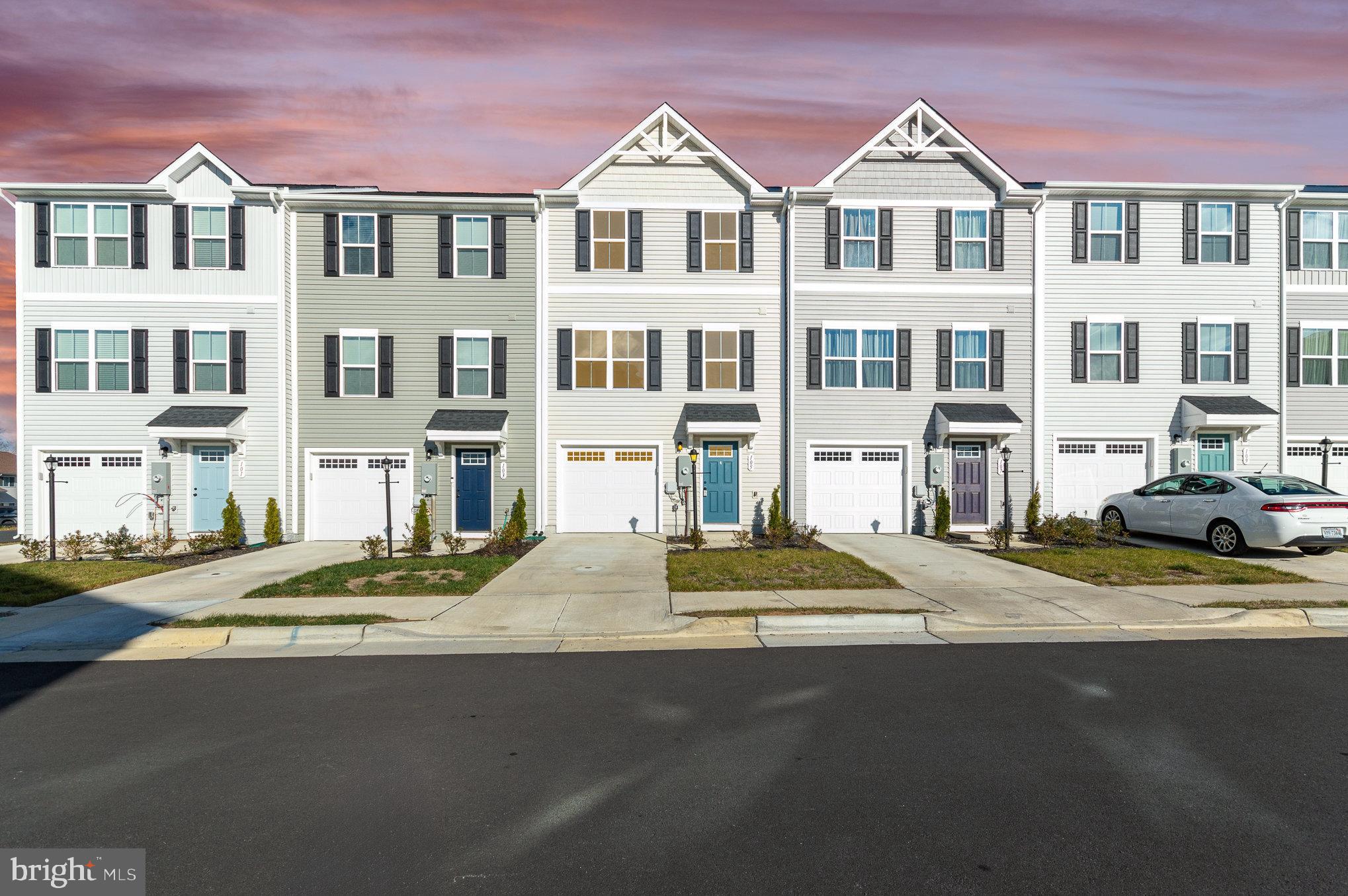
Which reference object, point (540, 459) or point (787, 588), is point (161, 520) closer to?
point (540, 459)

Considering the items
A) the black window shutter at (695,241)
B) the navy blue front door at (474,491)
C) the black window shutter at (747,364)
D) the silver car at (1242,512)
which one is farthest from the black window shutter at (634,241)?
the silver car at (1242,512)

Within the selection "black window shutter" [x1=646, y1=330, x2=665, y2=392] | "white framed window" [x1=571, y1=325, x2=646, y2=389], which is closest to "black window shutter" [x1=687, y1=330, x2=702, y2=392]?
"black window shutter" [x1=646, y1=330, x2=665, y2=392]

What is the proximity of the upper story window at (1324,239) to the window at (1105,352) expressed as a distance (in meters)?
5.58

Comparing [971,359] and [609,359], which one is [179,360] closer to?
[609,359]

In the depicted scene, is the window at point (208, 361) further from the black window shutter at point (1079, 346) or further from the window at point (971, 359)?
the black window shutter at point (1079, 346)

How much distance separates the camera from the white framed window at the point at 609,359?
1961cm

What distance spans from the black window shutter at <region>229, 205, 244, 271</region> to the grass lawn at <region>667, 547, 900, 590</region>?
13.4 m

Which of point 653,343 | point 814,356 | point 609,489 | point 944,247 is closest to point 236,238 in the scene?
point 653,343

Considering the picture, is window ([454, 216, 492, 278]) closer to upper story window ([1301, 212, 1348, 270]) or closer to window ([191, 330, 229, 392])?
Answer: window ([191, 330, 229, 392])

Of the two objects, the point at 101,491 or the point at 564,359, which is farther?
the point at 564,359

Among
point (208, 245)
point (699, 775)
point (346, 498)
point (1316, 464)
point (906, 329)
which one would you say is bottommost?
point (699, 775)

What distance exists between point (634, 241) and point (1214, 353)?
1561cm

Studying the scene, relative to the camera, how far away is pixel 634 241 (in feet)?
64.7

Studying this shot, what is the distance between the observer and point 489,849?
386 centimetres
